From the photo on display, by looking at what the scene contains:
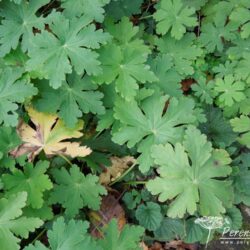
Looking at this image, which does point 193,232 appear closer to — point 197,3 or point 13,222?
point 13,222

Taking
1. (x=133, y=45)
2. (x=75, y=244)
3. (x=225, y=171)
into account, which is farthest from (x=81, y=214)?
(x=133, y=45)

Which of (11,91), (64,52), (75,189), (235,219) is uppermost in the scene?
(64,52)

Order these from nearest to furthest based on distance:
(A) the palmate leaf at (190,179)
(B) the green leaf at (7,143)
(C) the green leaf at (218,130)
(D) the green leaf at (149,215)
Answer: (A) the palmate leaf at (190,179) → (B) the green leaf at (7,143) → (D) the green leaf at (149,215) → (C) the green leaf at (218,130)

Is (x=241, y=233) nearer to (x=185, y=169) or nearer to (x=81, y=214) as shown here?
(x=185, y=169)

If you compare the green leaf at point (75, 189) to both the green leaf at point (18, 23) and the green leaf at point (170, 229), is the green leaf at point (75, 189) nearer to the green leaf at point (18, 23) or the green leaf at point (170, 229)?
the green leaf at point (170, 229)

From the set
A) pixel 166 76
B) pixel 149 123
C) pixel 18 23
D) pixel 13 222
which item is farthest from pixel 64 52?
pixel 13 222

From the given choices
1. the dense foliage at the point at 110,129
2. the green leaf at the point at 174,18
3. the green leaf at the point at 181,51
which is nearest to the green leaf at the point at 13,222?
the dense foliage at the point at 110,129

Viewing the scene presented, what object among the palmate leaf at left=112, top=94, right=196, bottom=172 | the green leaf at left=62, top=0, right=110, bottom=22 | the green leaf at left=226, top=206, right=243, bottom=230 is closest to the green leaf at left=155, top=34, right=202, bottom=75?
the palmate leaf at left=112, top=94, right=196, bottom=172
